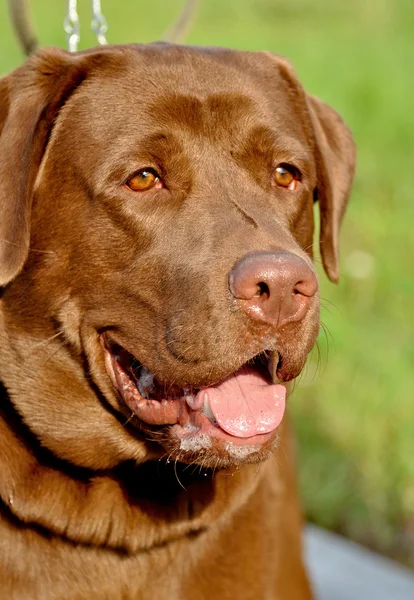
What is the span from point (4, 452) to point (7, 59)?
10.8 metres

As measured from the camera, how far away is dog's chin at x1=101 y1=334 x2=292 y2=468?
2879 mm

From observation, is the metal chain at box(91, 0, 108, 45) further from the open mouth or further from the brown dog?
the open mouth

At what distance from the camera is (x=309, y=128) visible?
12.0ft

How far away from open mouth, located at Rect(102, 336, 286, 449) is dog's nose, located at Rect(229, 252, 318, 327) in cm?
29

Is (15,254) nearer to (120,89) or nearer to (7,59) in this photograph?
(120,89)

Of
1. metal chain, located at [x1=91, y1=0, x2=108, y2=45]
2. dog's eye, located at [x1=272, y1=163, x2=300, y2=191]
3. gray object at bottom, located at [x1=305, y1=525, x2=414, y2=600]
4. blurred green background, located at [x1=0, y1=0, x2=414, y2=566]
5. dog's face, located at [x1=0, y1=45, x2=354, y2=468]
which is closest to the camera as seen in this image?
dog's face, located at [x1=0, y1=45, x2=354, y2=468]

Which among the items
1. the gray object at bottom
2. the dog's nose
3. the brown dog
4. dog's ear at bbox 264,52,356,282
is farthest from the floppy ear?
the gray object at bottom

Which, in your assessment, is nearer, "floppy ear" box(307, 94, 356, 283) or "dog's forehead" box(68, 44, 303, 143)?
"dog's forehead" box(68, 44, 303, 143)

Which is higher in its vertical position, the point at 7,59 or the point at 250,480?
the point at 250,480

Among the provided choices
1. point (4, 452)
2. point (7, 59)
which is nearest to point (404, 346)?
point (4, 452)

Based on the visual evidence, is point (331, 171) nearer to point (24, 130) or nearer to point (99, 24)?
point (99, 24)

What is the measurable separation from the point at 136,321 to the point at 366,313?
12.4 ft

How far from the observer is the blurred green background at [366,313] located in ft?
16.2

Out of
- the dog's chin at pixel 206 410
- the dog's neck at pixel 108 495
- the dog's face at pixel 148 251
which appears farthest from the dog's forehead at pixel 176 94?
the dog's neck at pixel 108 495
